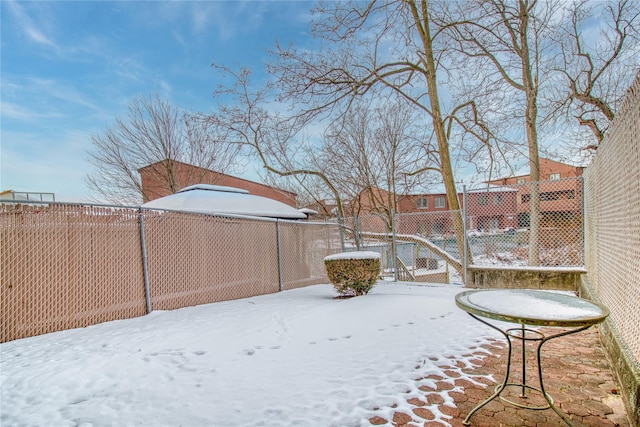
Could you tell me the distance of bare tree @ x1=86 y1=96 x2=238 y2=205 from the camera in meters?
12.4

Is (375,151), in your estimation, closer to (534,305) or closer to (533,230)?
(533,230)

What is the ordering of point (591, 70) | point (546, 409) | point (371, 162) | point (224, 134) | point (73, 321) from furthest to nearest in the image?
point (371, 162) < point (224, 134) < point (591, 70) < point (73, 321) < point (546, 409)

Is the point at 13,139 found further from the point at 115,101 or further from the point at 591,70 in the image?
the point at 591,70

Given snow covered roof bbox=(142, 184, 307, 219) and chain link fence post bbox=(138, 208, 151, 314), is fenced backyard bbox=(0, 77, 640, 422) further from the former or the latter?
snow covered roof bbox=(142, 184, 307, 219)

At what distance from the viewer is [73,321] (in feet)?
13.6

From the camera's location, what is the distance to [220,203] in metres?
7.28

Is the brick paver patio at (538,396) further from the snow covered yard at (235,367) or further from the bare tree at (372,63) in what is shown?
the bare tree at (372,63)

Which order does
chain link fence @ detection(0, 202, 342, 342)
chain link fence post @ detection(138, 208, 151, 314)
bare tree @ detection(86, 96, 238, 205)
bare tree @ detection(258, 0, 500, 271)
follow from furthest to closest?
bare tree @ detection(86, 96, 238, 205)
bare tree @ detection(258, 0, 500, 271)
chain link fence post @ detection(138, 208, 151, 314)
chain link fence @ detection(0, 202, 342, 342)

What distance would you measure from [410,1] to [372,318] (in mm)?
7126

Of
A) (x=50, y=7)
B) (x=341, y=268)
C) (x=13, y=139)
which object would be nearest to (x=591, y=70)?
(x=341, y=268)

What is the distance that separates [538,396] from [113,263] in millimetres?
5076

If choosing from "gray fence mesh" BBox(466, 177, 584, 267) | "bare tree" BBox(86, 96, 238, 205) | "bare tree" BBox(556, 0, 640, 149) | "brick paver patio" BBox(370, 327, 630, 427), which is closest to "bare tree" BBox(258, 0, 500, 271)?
"gray fence mesh" BBox(466, 177, 584, 267)

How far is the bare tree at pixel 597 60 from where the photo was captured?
812cm

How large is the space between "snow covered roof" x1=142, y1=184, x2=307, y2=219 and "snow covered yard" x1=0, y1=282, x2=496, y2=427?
270 cm
